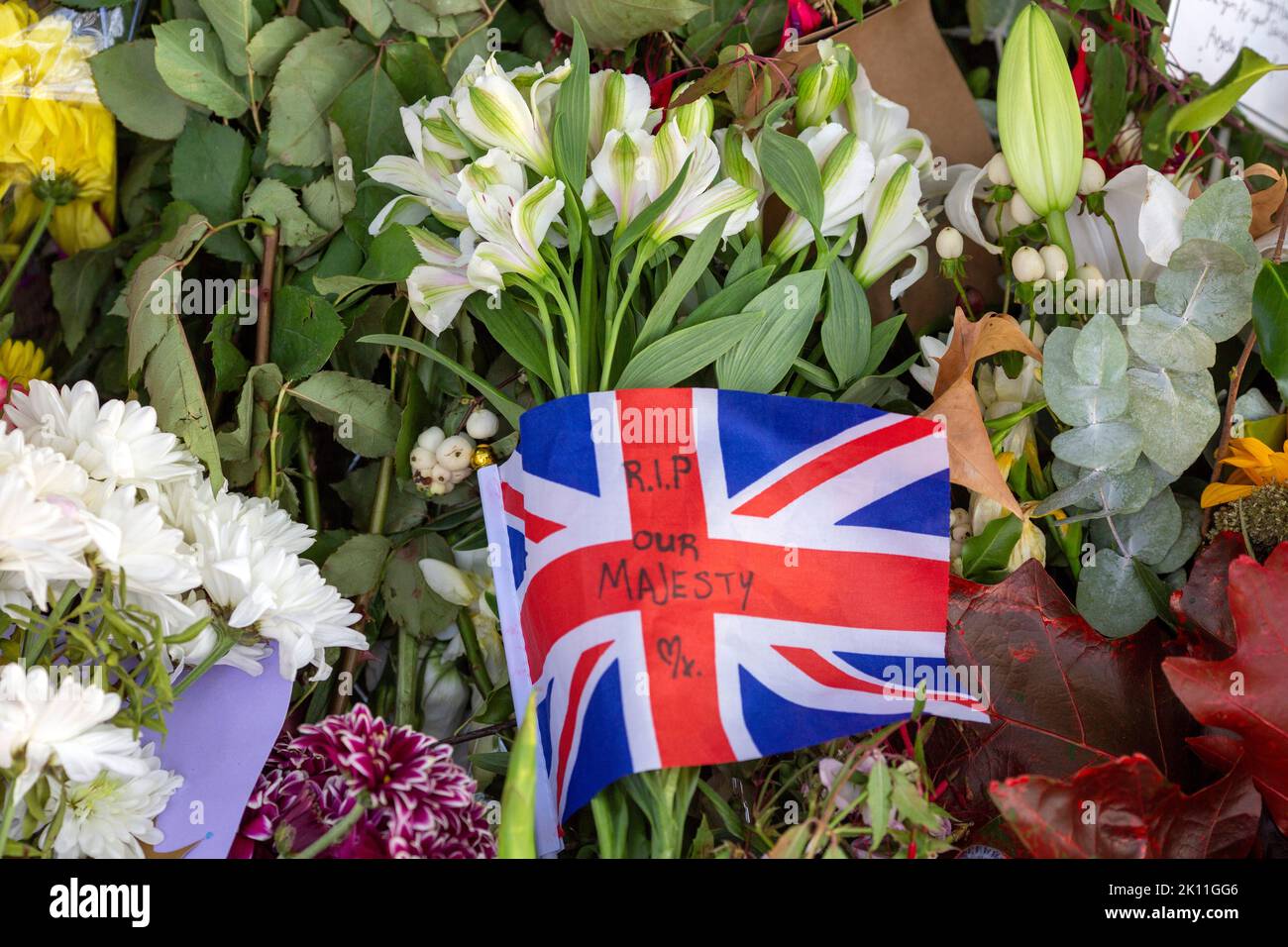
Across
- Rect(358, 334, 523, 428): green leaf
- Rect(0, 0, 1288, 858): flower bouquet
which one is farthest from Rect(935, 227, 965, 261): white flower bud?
Rect(358, 334, 523, 428): green leaf

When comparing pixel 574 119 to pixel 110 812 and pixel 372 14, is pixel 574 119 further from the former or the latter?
pixel 110 812

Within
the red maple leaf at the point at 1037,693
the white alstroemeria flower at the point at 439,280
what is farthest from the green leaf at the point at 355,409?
the red maple leaf at the point at 1037,693

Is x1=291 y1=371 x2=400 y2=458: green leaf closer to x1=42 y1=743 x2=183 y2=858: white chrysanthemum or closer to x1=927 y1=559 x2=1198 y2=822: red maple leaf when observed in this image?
x1=42 y1=743 x2=183 y2=858: white chrysanthemum

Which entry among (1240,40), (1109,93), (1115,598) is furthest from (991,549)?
(1240,40)

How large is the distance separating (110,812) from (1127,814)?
571 mm

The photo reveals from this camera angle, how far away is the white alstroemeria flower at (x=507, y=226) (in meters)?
0.61

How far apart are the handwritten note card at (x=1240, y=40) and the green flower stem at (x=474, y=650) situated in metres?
0.74

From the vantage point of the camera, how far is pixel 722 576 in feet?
2.03

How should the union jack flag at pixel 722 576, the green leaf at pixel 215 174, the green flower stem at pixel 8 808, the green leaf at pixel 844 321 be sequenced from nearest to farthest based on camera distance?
the green flower stem at pixel 8 808
the union jack flag at pixel 722 576
the green leaf at pixel 844 321
the green leaf at pixel 215 174

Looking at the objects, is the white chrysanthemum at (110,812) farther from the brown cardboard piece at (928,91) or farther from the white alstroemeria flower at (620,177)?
the brown cardboard piece at (928,91)

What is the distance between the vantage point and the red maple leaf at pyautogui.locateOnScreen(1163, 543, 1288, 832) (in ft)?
2.00
